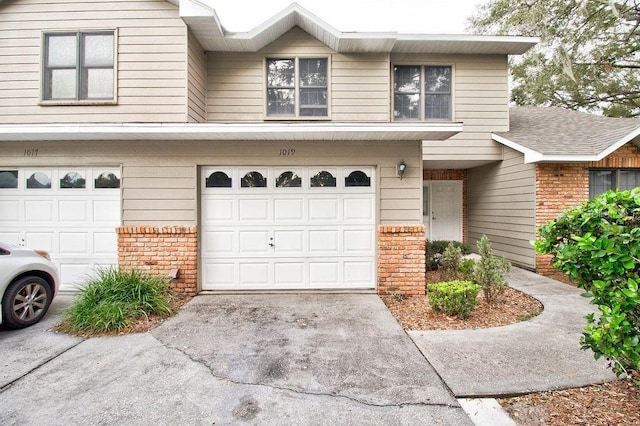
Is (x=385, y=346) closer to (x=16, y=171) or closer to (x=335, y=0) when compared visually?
(x=16, y=171)

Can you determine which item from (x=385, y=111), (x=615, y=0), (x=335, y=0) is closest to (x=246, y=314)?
(x=385, y=111)

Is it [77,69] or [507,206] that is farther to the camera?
[507,206]

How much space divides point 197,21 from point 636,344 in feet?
25.1

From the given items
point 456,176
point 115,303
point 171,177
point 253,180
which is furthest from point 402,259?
point 456,176

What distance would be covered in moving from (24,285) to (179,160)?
2905 millimetres

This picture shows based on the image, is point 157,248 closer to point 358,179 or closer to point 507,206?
point 358,179

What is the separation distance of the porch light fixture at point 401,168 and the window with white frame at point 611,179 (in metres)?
5.38

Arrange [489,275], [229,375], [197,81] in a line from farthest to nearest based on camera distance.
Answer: [197,81] < [489,275] < [229,375]

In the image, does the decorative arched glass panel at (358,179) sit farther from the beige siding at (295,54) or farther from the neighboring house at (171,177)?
the beige siding at (295,54)

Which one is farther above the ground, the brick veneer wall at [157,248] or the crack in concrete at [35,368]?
the brick veneer wall at [157,248]

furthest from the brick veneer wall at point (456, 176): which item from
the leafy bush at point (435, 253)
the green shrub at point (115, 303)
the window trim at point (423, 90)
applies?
the green shrub at point (115, 303)

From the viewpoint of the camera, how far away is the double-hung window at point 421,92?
26.8 ft

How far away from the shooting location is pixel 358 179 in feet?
19.7

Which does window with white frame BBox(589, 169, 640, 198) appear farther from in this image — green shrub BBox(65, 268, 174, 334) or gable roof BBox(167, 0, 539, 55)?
green shrub BBox(65, 268, 174, 334)
